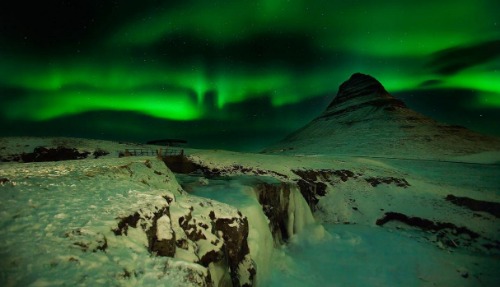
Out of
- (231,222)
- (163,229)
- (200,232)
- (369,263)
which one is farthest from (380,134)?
(163,229)

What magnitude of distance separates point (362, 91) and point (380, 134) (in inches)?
2146

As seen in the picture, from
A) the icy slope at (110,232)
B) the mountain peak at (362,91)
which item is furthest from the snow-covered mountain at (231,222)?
the mountain peak at (362,91)

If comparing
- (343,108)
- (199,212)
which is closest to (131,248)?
(199,212)

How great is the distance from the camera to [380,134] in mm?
78625

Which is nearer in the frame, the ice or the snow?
the snow

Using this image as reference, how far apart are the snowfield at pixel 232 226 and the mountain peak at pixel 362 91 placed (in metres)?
88.0

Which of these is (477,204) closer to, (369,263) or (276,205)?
(369,263)

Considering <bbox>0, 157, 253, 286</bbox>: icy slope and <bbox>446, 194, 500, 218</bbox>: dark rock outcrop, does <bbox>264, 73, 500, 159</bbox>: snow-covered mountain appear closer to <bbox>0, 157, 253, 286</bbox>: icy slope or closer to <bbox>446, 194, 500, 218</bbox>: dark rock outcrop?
<bbox>446, 194, 500, 218</bbox>: dark rock outcrop

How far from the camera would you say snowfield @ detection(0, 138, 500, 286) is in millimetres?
5160

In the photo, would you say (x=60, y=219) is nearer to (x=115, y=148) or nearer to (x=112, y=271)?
(x=112, y=271)

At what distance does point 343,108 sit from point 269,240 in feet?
379

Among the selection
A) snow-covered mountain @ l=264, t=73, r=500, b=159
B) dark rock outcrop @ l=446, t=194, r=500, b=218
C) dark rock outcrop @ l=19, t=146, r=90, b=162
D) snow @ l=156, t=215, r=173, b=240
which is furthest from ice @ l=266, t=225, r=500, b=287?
snow-covered mountain @ l=264, t=73, r=500, b=159

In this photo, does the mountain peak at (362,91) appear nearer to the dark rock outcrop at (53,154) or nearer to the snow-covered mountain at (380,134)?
the snow-covered mountain at (380,134)

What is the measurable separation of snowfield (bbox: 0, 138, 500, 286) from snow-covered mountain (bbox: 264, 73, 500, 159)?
109 feet
